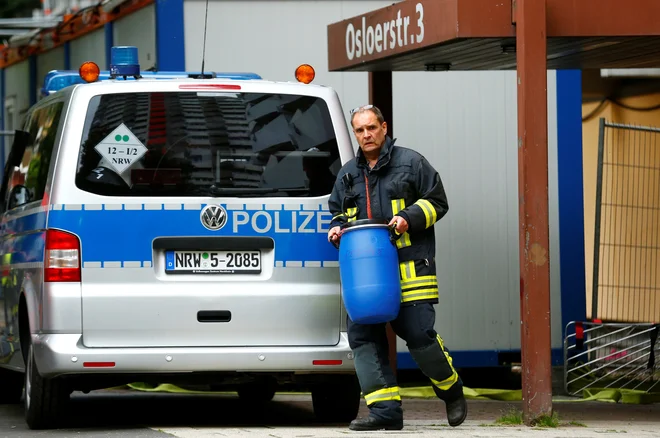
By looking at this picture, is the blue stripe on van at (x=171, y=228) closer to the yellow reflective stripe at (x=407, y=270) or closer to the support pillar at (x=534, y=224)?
the yellow reflective stripe at (x=407, y=270)

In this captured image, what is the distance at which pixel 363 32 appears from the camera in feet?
33.2

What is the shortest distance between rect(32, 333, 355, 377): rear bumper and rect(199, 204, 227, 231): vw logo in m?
0.63

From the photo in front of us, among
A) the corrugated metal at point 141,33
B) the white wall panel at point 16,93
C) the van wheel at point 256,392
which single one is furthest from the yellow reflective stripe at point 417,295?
the white wall panel at point 16,93

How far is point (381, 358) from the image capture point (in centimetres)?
816

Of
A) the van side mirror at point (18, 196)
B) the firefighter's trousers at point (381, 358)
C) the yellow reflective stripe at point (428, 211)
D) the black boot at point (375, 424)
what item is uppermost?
the van side mirror at point (18, 196)

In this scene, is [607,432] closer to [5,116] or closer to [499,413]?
[499,413]

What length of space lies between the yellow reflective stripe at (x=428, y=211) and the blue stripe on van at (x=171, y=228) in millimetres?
582

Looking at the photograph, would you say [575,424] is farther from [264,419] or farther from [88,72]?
[88,72]

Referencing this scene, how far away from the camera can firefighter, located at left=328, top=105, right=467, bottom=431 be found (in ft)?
26.4

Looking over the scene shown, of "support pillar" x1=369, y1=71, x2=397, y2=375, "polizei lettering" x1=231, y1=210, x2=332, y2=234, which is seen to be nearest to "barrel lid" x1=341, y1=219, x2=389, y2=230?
"polizei lettering" x1=231, y1=210, x2=332, y2=234

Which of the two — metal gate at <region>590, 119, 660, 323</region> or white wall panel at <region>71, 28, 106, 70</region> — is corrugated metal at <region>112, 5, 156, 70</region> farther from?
metal gate at <region>590, 119, 660, 323</region>

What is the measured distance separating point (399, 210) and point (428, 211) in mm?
187

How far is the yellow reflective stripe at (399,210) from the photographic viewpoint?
805 centimetres

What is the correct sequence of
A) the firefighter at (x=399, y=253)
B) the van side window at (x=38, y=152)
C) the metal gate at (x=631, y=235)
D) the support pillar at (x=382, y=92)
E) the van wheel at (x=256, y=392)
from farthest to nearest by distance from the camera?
the metal gate at (x=631, y=235) < the support pillar at (x=382, y=92) < the van wheel at (x=256, y=392) < the van side window at (x=38, y=152) < the firefighter at (x=399, y=253)
